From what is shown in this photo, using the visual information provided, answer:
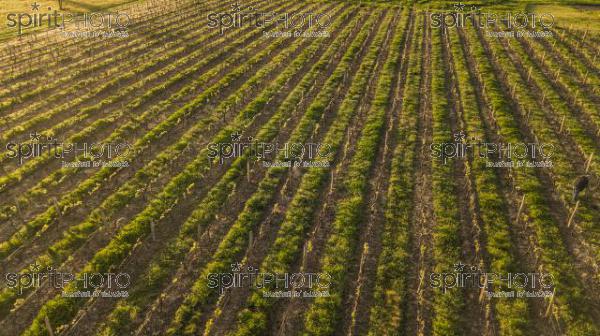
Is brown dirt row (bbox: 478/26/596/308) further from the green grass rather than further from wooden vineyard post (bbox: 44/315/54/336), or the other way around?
the green grass

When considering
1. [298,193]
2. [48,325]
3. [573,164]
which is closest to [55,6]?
[298,193]

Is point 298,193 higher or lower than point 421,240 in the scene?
higher

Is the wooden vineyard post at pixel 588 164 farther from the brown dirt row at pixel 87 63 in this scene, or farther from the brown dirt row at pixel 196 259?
the brown dirt row at pixel 87 63

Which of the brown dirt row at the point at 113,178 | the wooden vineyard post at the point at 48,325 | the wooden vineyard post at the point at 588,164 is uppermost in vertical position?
the wooden vineyard post at the point at 588,164

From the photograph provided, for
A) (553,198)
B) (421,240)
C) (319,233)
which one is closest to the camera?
(421,240)

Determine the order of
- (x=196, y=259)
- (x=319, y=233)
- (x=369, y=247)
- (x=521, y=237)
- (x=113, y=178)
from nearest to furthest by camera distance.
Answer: (x=196, y=259) → (x=369, y=247) → (x=521, y=237) → (x=319, y=233) → (x=113, y=178)

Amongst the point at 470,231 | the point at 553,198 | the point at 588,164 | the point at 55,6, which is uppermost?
the point at 55,6

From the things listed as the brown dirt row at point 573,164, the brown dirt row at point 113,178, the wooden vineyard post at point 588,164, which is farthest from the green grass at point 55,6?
the wooden vineyard post at point 588,164

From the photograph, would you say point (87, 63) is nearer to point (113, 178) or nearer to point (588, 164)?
point (113, 178)

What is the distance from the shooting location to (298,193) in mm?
22891

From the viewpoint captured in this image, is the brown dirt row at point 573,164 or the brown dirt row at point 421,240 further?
the brown dirt row at point 573,164

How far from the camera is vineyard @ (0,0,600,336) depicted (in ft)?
54.2

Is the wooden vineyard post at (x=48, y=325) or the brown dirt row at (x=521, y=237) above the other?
the brown dirt row at (x=521, y=237)

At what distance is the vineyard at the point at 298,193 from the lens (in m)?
16.5
